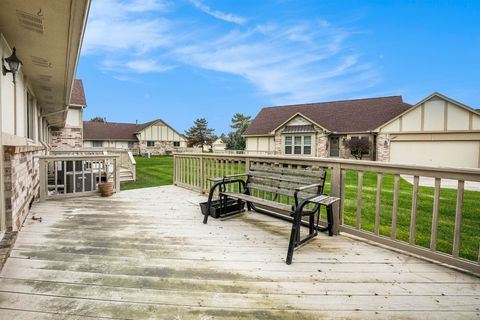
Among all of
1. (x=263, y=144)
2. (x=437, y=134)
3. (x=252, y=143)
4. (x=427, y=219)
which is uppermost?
(x=437, y=134)

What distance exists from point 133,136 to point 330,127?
27.1 metres

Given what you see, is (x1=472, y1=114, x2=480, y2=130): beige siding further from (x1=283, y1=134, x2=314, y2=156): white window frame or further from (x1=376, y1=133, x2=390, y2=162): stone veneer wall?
(x1=283, y1=134, x2=314, y2=156): white window frame

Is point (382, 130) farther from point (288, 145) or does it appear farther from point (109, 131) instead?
point (109, 131)

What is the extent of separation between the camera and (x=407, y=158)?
1529 centimetres

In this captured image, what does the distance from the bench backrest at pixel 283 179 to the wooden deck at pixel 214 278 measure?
23.3 inches

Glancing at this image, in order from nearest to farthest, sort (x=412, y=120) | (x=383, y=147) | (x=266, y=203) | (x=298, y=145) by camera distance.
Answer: (x=266, y=203)
(x=412, y=120)
(x=383, y=147)
(x=298, y=145)

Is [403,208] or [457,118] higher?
[457,118]

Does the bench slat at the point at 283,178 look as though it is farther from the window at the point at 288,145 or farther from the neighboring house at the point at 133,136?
the neighboring house at the point at 133,136

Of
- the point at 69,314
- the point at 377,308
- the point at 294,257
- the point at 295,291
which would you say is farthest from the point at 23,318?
the point at 377,308

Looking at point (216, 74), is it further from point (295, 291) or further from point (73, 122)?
point (295, 291)

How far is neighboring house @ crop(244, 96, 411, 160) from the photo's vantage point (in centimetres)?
1838

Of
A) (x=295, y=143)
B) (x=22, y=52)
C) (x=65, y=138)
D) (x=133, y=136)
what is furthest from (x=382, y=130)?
(x=133, y=136)

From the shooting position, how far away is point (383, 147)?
53.4ft

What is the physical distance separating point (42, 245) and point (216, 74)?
52.4m
